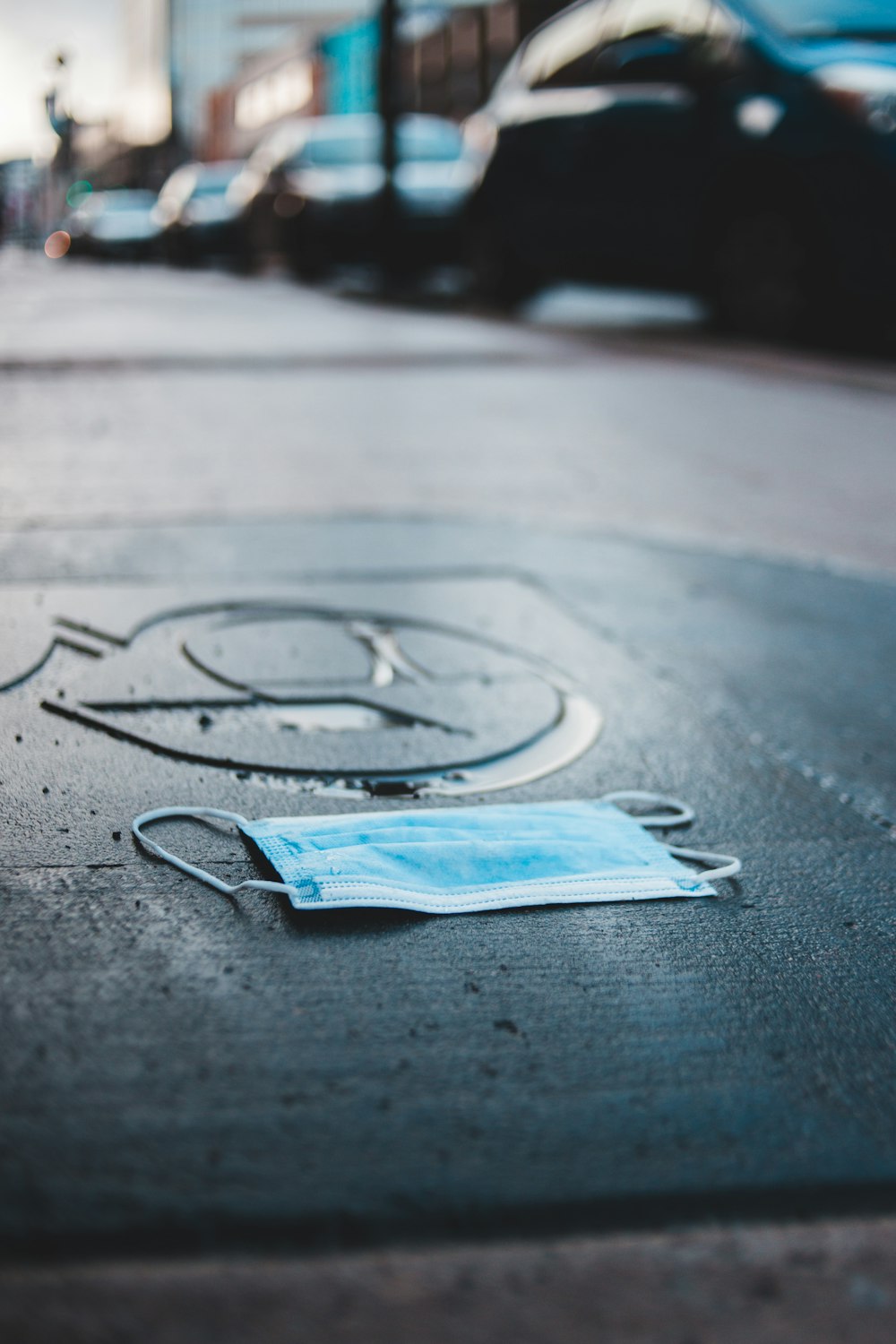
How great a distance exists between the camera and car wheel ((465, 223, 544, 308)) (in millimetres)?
11047

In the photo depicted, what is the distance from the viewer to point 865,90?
7340mm

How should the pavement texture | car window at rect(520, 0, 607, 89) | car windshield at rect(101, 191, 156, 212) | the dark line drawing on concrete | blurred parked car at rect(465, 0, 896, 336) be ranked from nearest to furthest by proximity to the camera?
the pavement texture → the dark line drawing on concrete → blurred parked car at rect(465, 0, 896, 336) → car window at rect(520, 0, 607, 89) → car windshield at rect(101, 191, 156, 212)

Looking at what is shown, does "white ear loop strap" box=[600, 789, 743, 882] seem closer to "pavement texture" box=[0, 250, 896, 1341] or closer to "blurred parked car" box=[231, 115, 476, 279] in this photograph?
"pavement texture" box=[0, 250, 896, 1341]

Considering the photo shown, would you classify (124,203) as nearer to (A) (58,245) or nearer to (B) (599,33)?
(A) (58,245)

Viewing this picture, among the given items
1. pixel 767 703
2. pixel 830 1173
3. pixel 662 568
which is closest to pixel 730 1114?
pixel 830 1173

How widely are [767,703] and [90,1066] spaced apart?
165cm

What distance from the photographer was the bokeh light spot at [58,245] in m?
34.0

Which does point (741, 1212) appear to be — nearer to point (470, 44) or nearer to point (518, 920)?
point (518, 920)

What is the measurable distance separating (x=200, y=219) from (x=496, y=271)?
484 inches

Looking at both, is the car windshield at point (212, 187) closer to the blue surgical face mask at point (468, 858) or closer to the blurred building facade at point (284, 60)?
the blurred building facade at point (284, 60)

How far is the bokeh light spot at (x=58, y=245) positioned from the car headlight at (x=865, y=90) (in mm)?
28518

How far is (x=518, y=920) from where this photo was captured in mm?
1883

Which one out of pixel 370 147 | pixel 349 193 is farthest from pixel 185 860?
pixel 370 147

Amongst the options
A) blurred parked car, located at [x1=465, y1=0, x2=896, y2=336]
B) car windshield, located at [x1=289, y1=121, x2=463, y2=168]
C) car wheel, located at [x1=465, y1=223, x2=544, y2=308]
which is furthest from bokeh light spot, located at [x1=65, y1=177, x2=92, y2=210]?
blurred parked car, located at [x1=465, y1=0, x2=896, y2=336]
